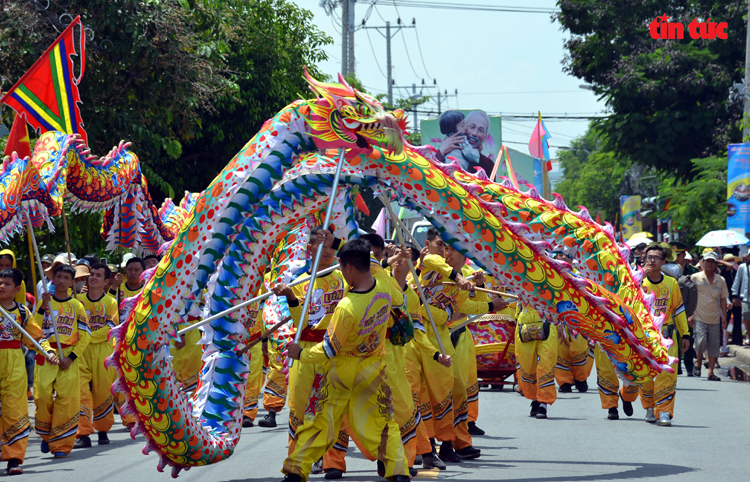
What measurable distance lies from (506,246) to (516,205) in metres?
0.85

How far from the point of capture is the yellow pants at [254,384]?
402 inches

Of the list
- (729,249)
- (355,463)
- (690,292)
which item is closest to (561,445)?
(355,463)

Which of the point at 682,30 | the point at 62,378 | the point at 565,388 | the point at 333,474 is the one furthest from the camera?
the point at 682,30

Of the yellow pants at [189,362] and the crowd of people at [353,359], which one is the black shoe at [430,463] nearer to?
the crowd of people at [353,359]

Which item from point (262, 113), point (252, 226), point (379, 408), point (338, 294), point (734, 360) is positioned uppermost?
point (262, 113)

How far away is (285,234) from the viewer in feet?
27.0

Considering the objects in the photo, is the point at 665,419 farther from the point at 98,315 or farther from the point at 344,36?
the point at 344,36

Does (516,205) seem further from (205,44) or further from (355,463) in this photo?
(205,44)

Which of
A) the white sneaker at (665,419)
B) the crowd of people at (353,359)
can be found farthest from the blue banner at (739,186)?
the white sneaker at (665,419)

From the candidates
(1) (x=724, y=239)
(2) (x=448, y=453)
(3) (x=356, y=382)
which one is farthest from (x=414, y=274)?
(1) (x=724, y=239)

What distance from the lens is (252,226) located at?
764cm

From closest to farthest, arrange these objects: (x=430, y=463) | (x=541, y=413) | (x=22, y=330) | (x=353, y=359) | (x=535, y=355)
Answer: (x=353, y=359)
(x=430, y=463)
(x=22, y=330)
(x=541, y=413)
(x=535, y=355)

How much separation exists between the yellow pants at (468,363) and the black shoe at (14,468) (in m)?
3.76

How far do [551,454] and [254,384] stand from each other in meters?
3.57
